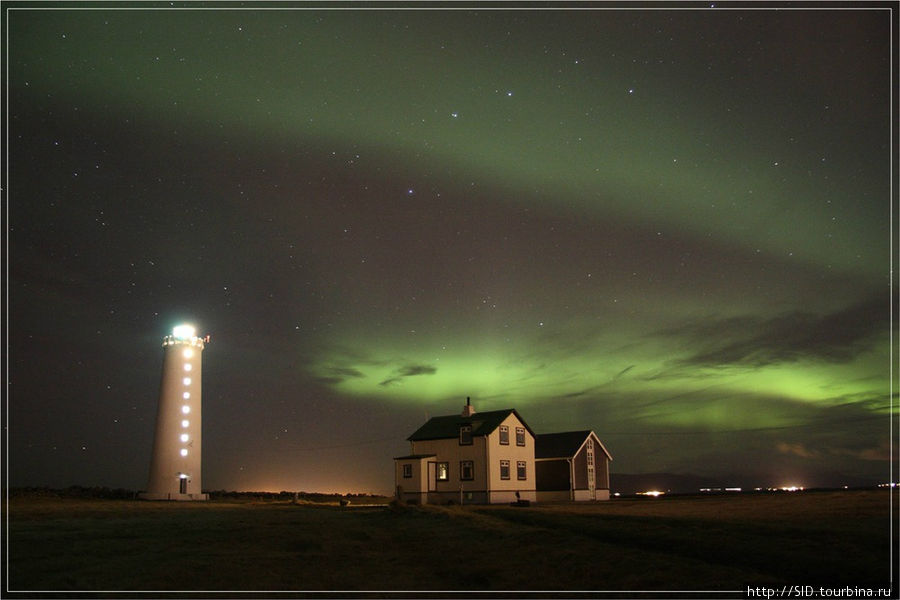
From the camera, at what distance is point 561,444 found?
206ft

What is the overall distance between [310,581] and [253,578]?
58.4 inches

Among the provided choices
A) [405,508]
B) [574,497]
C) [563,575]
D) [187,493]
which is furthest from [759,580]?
[187,493]

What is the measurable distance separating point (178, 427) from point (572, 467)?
1310 inches

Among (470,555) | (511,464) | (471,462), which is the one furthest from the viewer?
(511,464)

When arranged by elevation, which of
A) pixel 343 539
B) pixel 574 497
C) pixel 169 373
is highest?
pixel 169 373

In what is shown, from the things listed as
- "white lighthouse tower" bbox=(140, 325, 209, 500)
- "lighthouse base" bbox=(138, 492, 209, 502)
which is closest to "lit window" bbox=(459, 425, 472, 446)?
"white lighthouse tower" bbox=(140, 325, 209, 500)

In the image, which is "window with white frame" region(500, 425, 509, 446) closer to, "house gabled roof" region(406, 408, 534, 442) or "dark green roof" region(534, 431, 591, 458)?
"house gabled roof" region(406, 408, 534, 442)

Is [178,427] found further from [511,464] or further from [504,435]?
[511,464]

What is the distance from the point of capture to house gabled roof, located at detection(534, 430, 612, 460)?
61.3m

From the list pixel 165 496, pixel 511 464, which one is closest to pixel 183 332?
pixel 165 496

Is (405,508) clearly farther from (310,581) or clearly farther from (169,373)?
(169,373)

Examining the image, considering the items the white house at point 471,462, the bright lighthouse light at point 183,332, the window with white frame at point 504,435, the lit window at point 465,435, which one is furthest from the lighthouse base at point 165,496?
the window with white frame at point 504,435

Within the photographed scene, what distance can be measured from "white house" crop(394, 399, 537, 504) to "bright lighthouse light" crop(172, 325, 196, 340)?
72.3ft

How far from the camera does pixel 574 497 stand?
59406 mm
